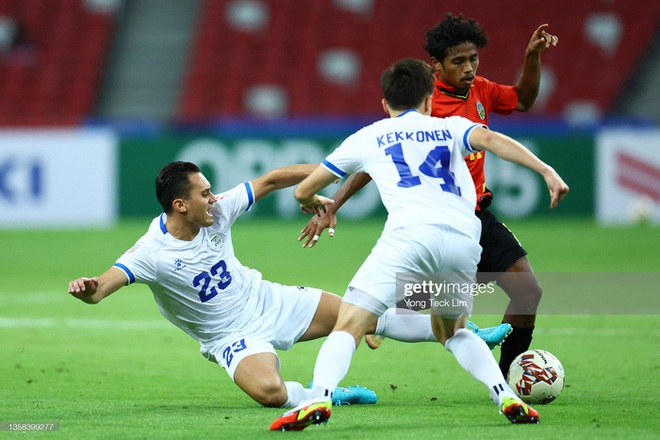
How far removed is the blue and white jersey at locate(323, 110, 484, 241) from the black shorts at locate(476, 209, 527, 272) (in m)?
1.35

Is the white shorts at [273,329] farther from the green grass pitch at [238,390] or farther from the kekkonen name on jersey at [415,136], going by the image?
the kekkonen name on jersey at [415,136]

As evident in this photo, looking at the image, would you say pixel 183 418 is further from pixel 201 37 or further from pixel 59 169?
pixel 201 37

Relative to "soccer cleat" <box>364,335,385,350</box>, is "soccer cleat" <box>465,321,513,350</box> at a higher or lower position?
higher

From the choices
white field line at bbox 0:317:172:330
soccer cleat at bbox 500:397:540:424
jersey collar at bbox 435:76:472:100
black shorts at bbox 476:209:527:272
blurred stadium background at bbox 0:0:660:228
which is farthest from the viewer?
blurred stadium background at bbox 0:0:660:228

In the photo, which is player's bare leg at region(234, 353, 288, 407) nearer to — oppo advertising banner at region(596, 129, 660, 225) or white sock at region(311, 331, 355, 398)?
white sock at region(311, 331, 355, 398)

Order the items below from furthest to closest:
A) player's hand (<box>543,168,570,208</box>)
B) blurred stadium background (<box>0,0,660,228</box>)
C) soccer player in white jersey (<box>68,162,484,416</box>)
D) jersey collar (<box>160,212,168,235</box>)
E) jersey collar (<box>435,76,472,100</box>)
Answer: blurred stadium background (<box>0,0,660,228</box>) → jersey collar (<box>435,76,472,100</box>) → jersey collar (<box>160,212,168,235</box>) → soccer player in white jersey (<box>68,162,484,416</box>) → player's hand (<box>543,168,570,208</box>)

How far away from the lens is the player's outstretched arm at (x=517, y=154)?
519 cm

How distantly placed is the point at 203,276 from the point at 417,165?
1.73 metres

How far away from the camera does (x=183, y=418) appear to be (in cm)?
603

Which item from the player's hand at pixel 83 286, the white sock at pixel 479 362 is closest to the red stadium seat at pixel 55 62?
the player's hand at pixel 83 286

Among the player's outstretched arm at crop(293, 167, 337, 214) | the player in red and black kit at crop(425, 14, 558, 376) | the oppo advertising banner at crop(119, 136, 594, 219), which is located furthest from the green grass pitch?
the oppo advertising banner at crop(119, 136, 594, 219)

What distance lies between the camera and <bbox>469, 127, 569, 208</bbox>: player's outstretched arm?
5188 millimetres

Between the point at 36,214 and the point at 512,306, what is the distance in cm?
1602

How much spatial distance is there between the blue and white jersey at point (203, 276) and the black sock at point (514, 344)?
5.14 feet
